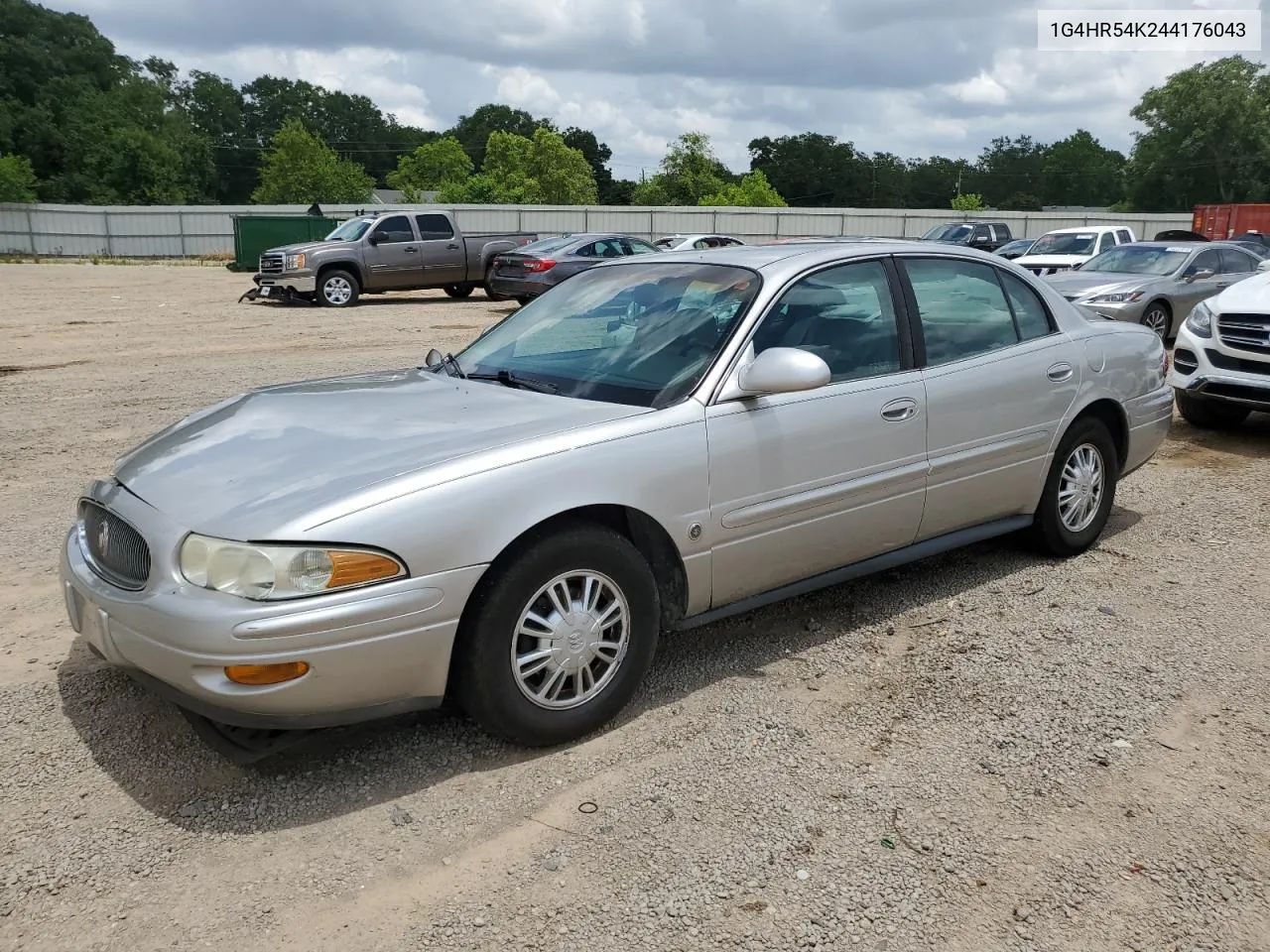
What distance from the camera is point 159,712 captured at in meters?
3.61

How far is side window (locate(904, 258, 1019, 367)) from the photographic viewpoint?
4.52 metres

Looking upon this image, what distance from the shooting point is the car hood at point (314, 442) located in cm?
303

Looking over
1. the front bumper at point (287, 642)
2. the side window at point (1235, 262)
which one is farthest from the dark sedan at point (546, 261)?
the front bumper at point (287, 642)

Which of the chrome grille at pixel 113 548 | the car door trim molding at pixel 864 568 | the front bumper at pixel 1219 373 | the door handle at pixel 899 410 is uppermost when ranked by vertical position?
the door handle at pixel 899 410

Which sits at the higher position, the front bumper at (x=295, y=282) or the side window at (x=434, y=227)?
the side window at (x=434, y=227)

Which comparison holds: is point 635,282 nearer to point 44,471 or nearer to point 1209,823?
point 1209,823

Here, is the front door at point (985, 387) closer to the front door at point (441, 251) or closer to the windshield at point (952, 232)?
the front door at point (441, 251)

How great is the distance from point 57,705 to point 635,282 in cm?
275

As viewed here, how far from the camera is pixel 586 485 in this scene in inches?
131

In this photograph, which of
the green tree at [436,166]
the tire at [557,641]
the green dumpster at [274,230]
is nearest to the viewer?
the tire at [557,641]

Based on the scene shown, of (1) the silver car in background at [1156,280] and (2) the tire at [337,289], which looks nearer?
(1) the silver car in background at [1156,280]

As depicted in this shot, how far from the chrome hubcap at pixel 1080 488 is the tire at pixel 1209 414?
405 centimetres

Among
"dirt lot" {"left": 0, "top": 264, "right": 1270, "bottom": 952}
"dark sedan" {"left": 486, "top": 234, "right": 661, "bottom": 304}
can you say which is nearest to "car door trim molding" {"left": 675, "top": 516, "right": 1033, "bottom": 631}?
"dirt lot" {"left": 0, "top": 264, "right": 1270, "bottom": 952}

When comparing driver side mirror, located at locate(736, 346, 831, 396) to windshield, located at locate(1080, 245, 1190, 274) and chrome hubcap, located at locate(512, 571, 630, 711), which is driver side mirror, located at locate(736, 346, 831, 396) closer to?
chrome hubcap, located at locate(512, 571, 630, 711)
